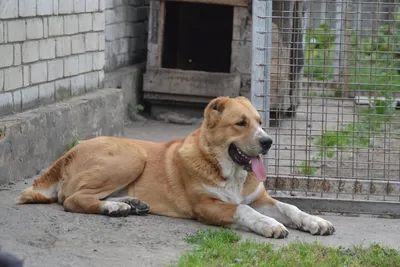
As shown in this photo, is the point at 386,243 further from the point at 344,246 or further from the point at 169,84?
the point at 169,84

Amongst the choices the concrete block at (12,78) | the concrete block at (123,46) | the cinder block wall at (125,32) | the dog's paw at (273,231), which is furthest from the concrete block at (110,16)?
the dog's paw at (273,231)

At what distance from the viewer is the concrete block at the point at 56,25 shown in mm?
8477

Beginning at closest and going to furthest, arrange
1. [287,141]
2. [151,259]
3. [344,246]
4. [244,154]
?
[151,259]
[344,246]
[244,154]
[287,141]

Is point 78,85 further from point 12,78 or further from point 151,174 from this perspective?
point 151,174

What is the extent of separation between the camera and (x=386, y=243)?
5898 millimetres

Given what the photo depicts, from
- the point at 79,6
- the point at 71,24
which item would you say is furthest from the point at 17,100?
the point at 79,6

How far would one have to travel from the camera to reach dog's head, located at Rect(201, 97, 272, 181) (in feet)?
19.9

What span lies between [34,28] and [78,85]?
149cm

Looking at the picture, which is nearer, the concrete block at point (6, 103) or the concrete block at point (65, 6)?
the concrete block at point (6, 103)

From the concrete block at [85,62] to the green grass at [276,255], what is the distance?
4331 mm

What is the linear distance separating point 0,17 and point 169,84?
17.3 feet

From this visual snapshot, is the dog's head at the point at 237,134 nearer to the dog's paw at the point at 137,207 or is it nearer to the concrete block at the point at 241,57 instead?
the dog's paw at the point at 137,207

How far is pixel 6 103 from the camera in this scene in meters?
7.48

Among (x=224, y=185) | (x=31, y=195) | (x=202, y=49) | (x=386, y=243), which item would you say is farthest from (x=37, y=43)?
(x=202, y=49)
